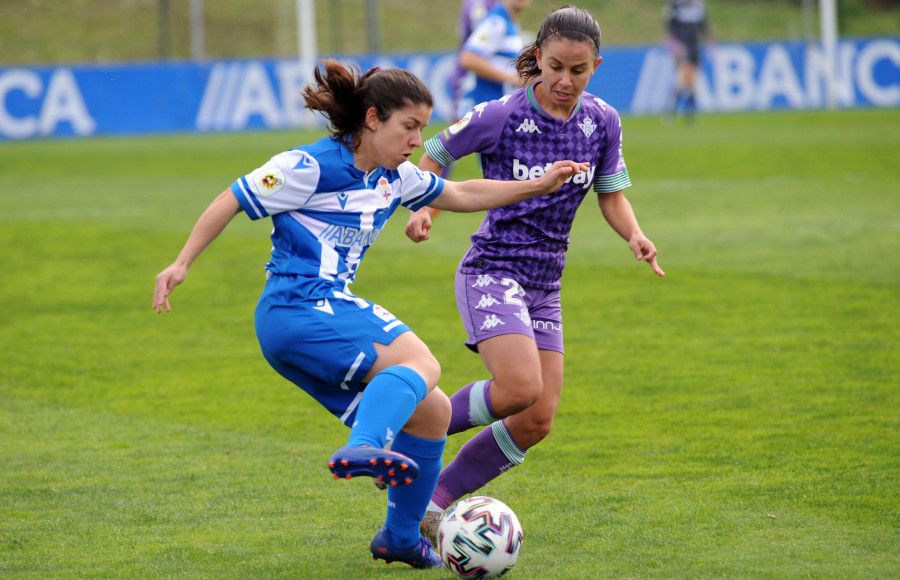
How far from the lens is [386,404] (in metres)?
3.29

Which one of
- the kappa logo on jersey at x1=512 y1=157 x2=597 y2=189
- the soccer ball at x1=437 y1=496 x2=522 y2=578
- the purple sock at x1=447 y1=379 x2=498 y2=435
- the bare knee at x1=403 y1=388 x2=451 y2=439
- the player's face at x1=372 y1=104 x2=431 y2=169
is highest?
the player's face at x1=372 y1=104 x2=431 y2=169

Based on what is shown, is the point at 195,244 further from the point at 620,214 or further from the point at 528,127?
the point at 620,214

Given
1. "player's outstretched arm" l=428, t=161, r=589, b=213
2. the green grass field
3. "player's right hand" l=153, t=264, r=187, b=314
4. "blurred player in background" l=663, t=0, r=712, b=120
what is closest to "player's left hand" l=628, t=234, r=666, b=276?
"player's outstretched arm" l=428, t=161, r=589, b=213

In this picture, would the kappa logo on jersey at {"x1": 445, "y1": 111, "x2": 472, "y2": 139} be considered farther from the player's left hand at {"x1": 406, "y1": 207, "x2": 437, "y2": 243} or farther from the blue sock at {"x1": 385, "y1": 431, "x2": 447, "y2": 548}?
the blue sock at {"x1": 385, "y1": 431, "x2": 447, "y2": 548}

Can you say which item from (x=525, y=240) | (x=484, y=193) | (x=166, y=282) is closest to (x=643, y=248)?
(x=525, y=240)

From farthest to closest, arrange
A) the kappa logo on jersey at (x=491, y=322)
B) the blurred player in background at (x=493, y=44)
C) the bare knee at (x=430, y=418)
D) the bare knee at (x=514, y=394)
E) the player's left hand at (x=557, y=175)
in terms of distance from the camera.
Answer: the blurred player in background at (x=493, y=44) < the kappa logo on jersey at (x=491, y=322) < the bare knee at (x=514, y=394) < the player's left hand at (x=557, y=175) < the bare knee at (x=430, y=418)

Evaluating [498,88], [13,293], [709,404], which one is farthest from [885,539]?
[13,293]

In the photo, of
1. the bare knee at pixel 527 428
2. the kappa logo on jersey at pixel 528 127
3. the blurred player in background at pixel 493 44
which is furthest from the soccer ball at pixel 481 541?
the blurred player in background at pixel 493 44

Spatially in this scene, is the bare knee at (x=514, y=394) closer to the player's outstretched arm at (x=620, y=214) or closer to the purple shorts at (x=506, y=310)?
the purple shorts at (x=506, y=310)

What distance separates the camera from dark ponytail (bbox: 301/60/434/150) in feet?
11.7

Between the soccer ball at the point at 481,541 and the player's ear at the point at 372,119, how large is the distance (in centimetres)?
127

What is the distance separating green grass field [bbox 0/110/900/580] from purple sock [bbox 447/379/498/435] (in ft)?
1.25

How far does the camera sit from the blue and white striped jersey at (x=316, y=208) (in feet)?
11.4

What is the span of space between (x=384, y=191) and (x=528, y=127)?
81 cm
